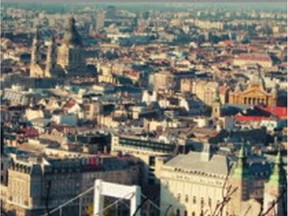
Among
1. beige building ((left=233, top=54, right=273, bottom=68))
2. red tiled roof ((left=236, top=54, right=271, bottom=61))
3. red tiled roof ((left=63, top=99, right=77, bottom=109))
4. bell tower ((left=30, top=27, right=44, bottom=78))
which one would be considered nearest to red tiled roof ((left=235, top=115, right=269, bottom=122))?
red tiled roof ((left=63, top=99, right=77, bottom=109))

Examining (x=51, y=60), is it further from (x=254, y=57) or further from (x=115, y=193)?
(x=115, y=193)

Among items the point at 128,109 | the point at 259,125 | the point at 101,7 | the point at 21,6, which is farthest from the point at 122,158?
the point at 101,7

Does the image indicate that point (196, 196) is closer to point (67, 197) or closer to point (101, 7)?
point (67, 197)

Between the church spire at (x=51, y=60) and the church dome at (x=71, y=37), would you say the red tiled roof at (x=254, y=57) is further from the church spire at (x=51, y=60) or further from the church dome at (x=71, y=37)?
the church spire at (x=51, y=60)

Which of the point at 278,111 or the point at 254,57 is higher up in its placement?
the point at 278,111

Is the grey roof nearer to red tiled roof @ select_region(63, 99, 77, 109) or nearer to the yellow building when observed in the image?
red tiled roof @ select_region(63, 99, 77, 109)

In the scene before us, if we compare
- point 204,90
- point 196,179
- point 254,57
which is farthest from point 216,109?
point 254,57
